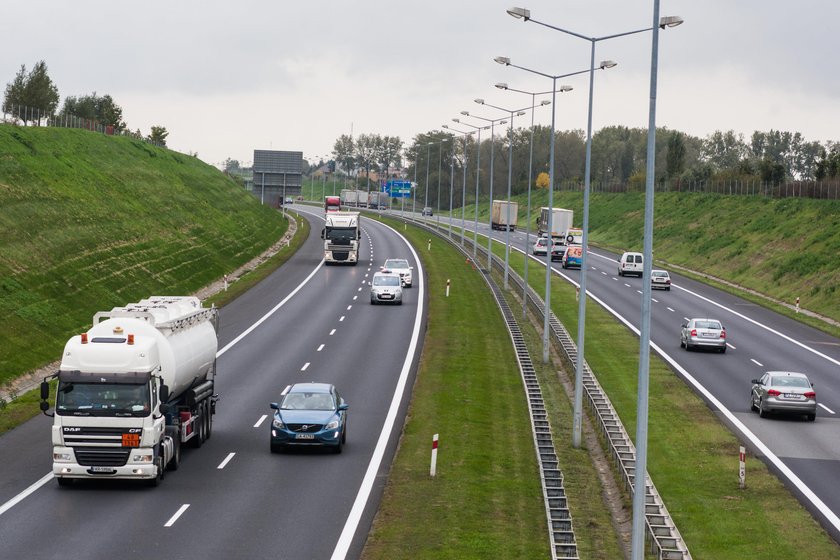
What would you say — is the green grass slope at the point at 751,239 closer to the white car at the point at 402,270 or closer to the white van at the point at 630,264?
the white van at the point at 630,264

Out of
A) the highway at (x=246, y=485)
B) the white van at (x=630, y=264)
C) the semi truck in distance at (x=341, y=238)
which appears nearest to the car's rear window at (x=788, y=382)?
the highway at (x=246, y=485)

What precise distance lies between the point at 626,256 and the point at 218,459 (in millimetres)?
63889

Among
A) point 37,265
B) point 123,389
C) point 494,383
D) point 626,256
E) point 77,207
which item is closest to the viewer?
point 123,389

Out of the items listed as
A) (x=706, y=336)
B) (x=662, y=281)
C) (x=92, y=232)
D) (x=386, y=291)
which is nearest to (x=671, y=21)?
(x=706, y=336)

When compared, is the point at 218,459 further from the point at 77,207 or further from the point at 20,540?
the point at 77,207

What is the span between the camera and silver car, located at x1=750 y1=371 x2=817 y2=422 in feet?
131

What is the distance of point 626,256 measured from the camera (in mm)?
91500

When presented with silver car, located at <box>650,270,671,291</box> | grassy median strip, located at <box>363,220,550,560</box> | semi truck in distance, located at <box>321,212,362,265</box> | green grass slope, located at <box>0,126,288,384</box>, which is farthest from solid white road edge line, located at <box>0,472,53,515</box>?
semi truck in distance, located at <box>321,212,362,265</box>

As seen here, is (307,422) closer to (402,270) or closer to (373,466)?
(373,466)

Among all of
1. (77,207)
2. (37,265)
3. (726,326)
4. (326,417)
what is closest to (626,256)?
(726,326)

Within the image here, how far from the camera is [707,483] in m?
31.8

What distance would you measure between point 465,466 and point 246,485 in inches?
241

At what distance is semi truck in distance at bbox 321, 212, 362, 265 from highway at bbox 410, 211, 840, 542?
13.3 meters

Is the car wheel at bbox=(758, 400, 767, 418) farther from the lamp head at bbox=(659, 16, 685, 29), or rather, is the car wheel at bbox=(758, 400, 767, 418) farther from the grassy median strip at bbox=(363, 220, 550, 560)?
the lamp head at bbox=(659, 16, 685, 29)
